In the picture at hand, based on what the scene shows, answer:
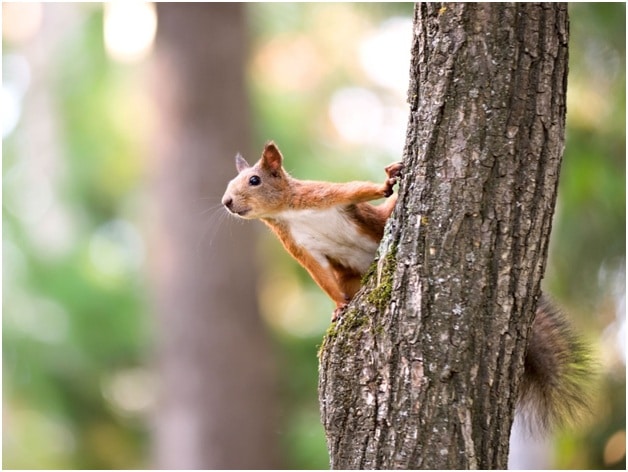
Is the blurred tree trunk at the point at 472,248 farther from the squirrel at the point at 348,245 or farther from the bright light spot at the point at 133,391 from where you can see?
the bright light spot at the point at 133,391

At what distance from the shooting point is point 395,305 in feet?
5.78

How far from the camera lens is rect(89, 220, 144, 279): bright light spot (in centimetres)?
629

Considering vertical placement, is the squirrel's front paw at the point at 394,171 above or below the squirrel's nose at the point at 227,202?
below

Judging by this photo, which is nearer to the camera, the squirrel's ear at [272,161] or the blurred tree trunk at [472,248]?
the blurred tree trunk at [472,248]

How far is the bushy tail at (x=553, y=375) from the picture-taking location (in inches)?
82.6

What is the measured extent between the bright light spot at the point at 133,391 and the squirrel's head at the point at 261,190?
3.91 m

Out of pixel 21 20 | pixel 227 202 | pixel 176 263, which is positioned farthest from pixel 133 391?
pixel 21 20

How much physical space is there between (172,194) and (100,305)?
91 cm

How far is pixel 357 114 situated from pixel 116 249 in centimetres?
220

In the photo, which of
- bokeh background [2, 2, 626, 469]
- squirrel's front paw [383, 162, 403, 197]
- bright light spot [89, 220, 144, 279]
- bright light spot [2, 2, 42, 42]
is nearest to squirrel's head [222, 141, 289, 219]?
squirrel's front paw [383, 162, 403, 197]

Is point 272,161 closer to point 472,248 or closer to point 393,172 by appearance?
point 393,172

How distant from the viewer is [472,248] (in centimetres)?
171

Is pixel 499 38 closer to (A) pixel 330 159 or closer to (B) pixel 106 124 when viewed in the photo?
(A) pixel 330 159

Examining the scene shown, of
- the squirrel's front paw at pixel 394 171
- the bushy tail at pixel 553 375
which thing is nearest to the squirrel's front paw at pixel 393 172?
the squirrel's front paw at pixel 394 171
